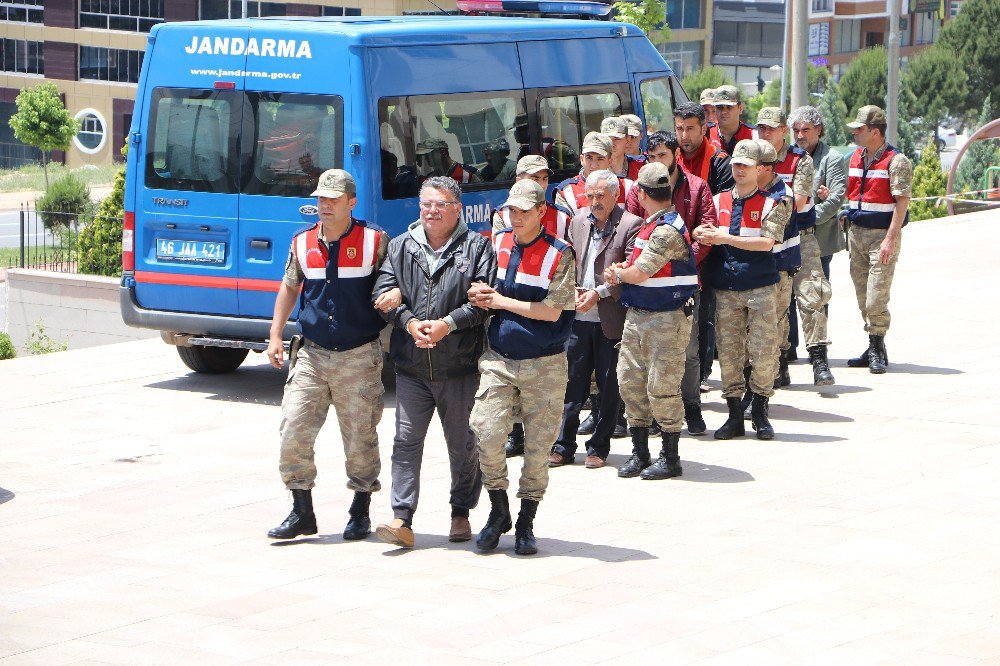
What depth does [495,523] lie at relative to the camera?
7.70 m

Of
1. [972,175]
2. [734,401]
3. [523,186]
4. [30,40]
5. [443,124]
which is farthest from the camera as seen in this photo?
[30,40]

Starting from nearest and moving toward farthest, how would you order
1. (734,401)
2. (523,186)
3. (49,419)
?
1. (523,186)
2. (734,401)
3. (49,419)

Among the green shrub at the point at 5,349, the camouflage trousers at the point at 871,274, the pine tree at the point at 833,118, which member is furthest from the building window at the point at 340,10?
the camouflage trousers at the point at 871,274

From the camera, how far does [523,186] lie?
298 inches

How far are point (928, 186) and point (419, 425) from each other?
22.0 m

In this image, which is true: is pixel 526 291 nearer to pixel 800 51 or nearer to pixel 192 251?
pixel 192 251

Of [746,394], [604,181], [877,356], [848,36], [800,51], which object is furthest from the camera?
[848,36]

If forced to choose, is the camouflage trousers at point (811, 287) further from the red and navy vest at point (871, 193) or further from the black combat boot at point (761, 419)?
the black combat boot at point (761, 419)

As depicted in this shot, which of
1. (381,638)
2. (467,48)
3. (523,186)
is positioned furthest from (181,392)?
(381,638)

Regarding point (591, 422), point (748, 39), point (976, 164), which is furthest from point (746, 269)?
point (748, 39)

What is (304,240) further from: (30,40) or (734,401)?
(30,40)

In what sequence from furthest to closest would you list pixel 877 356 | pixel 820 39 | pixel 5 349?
pixel 820 39, pixel 5 349, pixel 877 356

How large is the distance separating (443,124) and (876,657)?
671cm

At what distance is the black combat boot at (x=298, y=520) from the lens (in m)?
7.93
